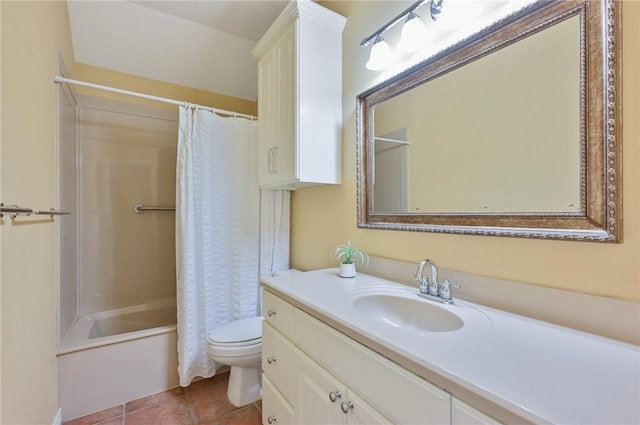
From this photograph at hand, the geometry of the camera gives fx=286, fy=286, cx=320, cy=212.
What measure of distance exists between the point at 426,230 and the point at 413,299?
0.29 metres

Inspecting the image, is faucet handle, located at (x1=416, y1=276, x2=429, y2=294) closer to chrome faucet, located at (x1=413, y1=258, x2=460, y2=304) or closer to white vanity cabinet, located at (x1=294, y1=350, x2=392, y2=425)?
chrome faucet, located at (x1=413, y1=258, x2=460, y2=304)

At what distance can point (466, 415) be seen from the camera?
55 cm

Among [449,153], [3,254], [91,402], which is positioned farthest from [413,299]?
[91,402]

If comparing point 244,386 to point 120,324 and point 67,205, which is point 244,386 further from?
point 67,205

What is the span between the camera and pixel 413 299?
1.09 m

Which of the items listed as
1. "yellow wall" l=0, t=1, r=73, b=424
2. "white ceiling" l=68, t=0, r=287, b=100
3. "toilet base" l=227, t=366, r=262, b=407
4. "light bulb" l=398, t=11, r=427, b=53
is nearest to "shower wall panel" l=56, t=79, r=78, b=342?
"yellow wall" l=0, t=1, r=73, b=424

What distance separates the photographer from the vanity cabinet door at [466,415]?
1.72 feet

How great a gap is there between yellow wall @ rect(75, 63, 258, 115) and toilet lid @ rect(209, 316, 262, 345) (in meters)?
1.94

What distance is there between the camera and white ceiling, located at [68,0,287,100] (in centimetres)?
193

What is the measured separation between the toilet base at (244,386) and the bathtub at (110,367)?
0.44 metres

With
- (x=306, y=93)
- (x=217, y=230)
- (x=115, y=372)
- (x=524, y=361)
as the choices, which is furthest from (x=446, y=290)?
(x=115, y=372)

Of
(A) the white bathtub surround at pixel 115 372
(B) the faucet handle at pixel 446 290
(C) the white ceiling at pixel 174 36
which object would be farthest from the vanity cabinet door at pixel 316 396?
(C) the white ceiling at pixel 174 36

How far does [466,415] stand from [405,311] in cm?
57

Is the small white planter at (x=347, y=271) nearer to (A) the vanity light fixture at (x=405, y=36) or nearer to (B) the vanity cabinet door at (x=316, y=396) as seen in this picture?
(B) the vanity cabinet door at (x=316, y=396)
